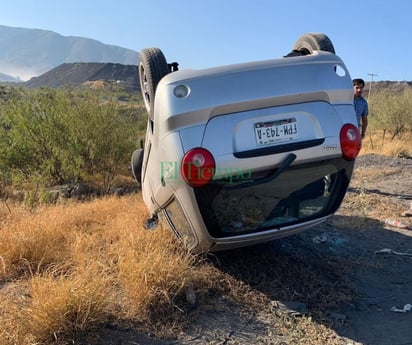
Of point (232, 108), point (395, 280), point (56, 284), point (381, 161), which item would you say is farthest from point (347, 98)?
point (381, 161)

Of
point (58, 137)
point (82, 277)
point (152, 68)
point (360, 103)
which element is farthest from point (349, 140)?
point (58, 137)

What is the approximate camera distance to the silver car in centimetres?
265

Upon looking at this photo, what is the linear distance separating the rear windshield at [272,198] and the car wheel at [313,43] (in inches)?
41.0

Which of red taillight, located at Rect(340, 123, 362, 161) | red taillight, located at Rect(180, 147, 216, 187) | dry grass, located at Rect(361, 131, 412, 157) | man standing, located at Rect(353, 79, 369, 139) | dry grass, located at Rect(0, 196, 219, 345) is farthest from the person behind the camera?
dry grass, located at Rect(361, 131, 412, 157)

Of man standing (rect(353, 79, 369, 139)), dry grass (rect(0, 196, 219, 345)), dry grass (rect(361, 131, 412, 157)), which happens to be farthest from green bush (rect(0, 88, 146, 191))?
dry grass (rect(361, 131, 412, 157))

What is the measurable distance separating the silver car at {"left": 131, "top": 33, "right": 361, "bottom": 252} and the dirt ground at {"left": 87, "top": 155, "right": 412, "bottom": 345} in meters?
0.54

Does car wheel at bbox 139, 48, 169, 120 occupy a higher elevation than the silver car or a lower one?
higher

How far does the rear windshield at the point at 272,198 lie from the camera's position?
110 inches

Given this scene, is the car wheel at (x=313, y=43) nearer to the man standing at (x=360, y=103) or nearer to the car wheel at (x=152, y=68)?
the car wheel at (x=152, y=68)

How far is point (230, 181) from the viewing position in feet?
8.95

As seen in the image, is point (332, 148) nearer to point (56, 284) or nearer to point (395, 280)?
point (395, 280)

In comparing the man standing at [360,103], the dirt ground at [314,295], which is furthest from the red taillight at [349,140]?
the man standing at [360,103]

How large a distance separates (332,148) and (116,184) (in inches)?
355

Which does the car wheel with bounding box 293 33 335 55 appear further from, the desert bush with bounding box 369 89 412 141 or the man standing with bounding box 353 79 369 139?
the desert bush with bounding box 369 89 412 141
